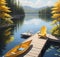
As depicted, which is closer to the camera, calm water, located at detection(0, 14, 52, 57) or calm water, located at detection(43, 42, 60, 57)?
calm water, located at detection(43, 42, 60, 57)

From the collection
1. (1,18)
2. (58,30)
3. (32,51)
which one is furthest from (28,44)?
(1,18)

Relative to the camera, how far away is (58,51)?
95.1 feet

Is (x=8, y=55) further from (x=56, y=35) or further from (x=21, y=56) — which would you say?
(x=56, y=35)

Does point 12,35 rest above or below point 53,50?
below

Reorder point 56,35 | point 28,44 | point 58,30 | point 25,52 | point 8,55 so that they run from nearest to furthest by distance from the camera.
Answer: point 8,55 < point 25,52 < point 28,44 < point 56,35 < point 58,30

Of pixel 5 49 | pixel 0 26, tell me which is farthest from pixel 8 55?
pixel 0 26

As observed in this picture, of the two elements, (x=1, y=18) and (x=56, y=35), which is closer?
(x=56, y=35)

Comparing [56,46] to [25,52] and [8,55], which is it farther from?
[8,55]

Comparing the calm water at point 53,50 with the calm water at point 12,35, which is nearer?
the calm water at point 53,50

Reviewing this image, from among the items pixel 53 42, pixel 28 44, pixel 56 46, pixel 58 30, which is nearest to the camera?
pixel 28 44

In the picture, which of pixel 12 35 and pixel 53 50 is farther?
pixel 12 35

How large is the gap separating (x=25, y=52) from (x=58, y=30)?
733 inches

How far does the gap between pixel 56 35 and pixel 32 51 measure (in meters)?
14.8

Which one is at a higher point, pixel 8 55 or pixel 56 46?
pixel 8 55
